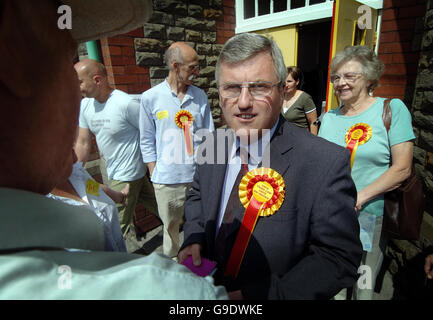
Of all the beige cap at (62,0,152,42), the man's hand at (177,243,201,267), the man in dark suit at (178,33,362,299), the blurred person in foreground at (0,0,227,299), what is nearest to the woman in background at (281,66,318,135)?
the man in dark suit at (178,33,362,299)

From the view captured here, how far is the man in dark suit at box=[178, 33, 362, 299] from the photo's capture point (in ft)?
3.63

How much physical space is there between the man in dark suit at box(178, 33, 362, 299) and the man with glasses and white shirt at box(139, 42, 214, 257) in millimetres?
1451

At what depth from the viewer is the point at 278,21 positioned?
4.48 m

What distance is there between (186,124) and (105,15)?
6.96 ft

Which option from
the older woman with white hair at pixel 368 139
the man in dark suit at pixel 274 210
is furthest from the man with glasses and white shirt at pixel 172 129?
the older woman with white hair at pixel 368 139

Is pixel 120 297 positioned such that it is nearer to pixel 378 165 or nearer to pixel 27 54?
pixel 27 54

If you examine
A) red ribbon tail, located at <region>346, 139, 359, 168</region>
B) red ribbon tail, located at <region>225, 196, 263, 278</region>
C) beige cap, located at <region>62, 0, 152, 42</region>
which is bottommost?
red ribbon tail, located at <region>225, 196, 263, 278</region>

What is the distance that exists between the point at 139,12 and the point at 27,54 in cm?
51

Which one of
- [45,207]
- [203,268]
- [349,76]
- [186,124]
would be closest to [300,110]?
[349,76]

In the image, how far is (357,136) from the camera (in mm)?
2072

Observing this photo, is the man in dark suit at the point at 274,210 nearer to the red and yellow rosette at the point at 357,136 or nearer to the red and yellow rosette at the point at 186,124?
the red and yellow rosette at the point at 357,136

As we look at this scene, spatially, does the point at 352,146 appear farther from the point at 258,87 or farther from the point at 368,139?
the point at 258,87

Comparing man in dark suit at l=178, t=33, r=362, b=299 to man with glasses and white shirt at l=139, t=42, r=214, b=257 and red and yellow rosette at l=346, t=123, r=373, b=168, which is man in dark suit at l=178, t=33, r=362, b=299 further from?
man with glasses and white shirt at l=139, t=42, r=214, b=257

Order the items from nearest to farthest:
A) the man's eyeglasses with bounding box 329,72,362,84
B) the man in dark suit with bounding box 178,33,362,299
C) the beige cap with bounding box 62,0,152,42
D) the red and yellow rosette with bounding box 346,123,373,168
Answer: the beige cap with bounding box 62,0,152,42 < the man in dark suit with bounding box 178,33,362,299 < the red and yellow rosette with bounding box 346,123,373,168 < the man's eyeglasses with bounding box 329,72,362,84
